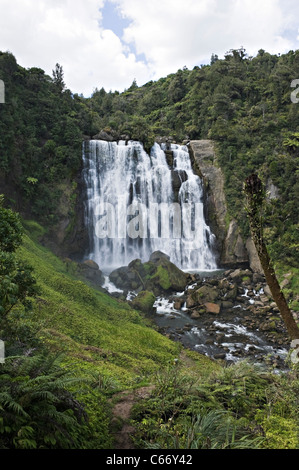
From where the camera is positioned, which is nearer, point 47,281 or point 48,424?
→ point 48,424

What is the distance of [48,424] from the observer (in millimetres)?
3047

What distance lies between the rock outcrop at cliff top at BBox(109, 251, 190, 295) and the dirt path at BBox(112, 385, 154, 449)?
1486 centimetres

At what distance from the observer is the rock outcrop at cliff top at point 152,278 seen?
67.5 ft

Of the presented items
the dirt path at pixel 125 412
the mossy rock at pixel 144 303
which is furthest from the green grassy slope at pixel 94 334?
the mossy rock at pixel 144 303

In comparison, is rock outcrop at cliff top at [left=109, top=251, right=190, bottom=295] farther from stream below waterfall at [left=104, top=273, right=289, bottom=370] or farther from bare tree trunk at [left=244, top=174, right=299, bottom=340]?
bare tree trunk at [left=244, top=174, right=299, bottom=340]

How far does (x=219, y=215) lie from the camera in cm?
2869

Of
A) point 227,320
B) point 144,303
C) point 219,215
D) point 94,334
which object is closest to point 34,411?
point 94,334

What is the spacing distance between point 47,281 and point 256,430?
11407 millimetres

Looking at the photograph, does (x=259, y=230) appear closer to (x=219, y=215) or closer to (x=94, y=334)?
(x=94, y=334)

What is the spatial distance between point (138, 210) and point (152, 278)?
8615 millimetres

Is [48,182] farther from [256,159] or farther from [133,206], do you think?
[256,159]

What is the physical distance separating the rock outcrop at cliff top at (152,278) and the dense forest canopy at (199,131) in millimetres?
7565

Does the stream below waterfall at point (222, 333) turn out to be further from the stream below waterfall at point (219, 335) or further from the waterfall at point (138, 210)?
the waterfall at point (138, 210)
